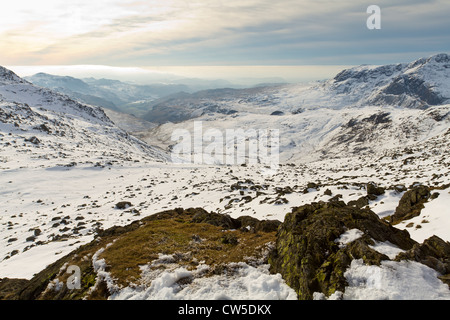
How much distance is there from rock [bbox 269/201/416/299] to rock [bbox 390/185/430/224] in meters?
9.77

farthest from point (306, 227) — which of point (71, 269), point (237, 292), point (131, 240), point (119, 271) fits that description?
point (71, 269)

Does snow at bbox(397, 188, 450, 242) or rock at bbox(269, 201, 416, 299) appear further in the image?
snow at bbox(397, 188, 450, 242)

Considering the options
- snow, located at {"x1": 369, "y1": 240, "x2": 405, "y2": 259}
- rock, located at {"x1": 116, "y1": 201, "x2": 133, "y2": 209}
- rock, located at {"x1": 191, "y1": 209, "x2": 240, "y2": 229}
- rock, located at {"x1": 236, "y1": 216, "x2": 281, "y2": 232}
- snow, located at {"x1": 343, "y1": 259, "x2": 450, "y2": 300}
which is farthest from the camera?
rock, located at {"x1": 116, "y1": 201, "x2": 133, "y2": 209}

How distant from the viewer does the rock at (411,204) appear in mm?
19013

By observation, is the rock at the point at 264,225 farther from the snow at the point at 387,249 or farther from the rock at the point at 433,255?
the rock at the point at 433,255

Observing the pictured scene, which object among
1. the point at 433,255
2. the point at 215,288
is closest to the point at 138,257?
the point at 215,288

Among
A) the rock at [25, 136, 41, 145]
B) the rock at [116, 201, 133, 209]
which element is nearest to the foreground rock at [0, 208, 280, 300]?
the rock at [116, 201, 133, 209]

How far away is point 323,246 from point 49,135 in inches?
4598

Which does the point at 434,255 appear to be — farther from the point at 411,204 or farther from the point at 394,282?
the point at 411,204

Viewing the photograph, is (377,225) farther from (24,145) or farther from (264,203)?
(24,145)

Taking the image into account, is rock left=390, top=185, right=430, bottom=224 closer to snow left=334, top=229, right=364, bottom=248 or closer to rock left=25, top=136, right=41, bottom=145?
snow left=334, top=229, right=364, bottom=248

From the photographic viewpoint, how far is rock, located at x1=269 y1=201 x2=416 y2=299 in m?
8.63

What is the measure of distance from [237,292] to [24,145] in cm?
9559

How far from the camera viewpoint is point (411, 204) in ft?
66.5
